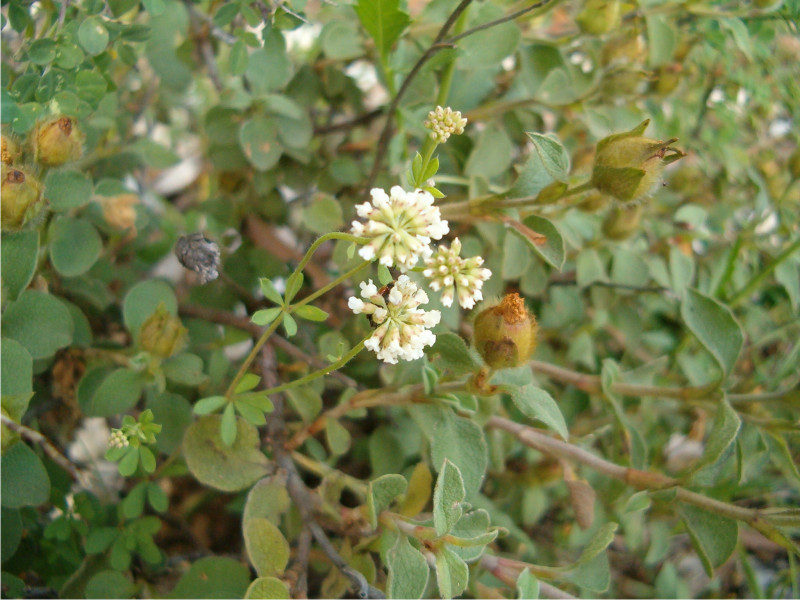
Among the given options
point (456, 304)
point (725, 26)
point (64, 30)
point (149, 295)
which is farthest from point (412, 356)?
point (725, 26)

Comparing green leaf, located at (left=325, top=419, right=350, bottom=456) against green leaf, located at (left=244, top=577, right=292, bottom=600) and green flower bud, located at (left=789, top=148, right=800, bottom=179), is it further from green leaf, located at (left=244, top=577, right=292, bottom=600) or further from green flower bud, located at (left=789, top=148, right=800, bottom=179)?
green flower bud, located at (left=789, top=148, right=800, bottom=179)

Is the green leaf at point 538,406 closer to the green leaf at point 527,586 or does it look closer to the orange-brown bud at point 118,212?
the green leaf at point 527,586

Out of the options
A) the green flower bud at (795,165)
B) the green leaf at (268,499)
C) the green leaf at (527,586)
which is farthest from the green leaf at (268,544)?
the green flower bud at (795,165)

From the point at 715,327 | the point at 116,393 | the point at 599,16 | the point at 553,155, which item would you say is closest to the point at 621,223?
the point at 715,327

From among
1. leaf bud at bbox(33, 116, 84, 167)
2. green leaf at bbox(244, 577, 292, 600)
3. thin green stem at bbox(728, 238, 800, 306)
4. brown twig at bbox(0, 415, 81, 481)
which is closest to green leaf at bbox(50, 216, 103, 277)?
leaf bud at bbox(33, 116, 84, 167)

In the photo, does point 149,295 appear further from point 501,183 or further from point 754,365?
point 754,365

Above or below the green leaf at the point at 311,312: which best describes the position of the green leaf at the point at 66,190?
above
